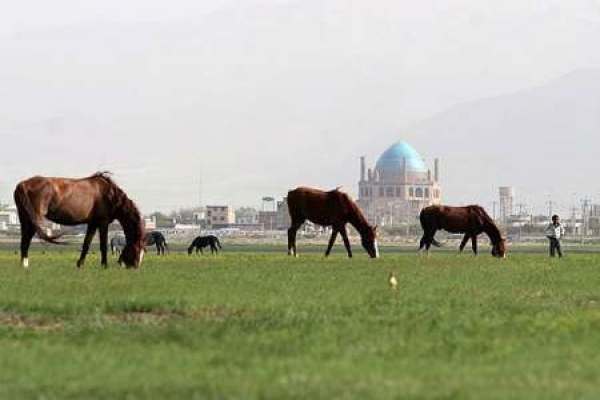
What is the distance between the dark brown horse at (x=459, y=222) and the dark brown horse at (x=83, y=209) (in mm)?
22201

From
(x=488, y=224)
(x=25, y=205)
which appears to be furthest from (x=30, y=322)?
(x=488, y=224)

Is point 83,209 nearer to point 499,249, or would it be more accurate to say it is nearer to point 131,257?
point 131,257

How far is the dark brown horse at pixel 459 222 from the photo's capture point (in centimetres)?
5803

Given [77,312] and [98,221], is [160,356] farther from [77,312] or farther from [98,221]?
[98,221]

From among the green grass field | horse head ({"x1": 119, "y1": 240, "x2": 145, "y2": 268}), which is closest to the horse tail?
horse head ({"x1": 119, "y1": 240, "x2": 145, "y2": 268})

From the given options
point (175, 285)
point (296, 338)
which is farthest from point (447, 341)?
point (175, 285)

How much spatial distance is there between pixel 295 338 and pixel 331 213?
32.6m

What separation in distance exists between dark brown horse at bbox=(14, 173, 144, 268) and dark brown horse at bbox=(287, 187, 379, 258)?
487 inches

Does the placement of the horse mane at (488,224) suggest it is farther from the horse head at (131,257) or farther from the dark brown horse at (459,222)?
the horse head at (131,257)

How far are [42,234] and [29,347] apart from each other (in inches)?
696

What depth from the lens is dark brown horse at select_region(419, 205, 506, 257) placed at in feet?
190

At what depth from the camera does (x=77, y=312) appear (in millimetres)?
22438

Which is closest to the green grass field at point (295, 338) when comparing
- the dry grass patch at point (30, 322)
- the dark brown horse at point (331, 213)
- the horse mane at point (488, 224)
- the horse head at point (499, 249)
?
the dry grass patch at point (30, 322)

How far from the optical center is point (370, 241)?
163 ft
